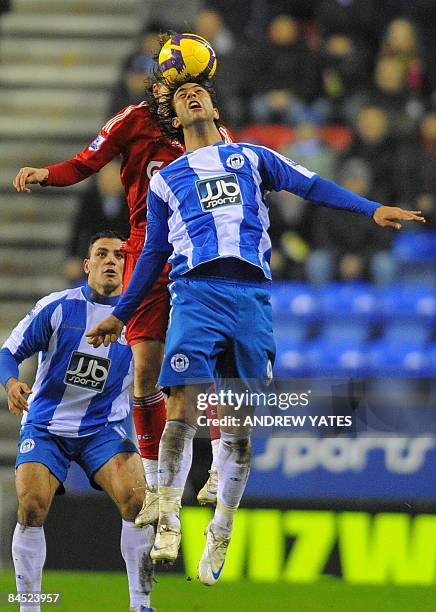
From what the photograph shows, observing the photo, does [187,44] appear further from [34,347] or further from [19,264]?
[19,264]

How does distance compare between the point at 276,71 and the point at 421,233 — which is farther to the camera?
the point at 276,71

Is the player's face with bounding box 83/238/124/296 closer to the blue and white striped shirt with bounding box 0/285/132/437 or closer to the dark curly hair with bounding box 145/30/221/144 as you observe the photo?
the blue and white striped shirt with bounding box 0/285/132/437

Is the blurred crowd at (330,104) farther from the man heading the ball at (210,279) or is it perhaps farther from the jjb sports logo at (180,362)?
the jjb sports logo at (180,362)

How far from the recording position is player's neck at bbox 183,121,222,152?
6.11m

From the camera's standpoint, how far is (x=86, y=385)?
7.14m

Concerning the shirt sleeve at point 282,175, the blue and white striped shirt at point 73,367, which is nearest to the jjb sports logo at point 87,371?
the blue and white striped shirt at point 73,367

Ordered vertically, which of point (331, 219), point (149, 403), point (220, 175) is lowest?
point (149, 403)

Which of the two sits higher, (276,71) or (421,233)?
(276,71)

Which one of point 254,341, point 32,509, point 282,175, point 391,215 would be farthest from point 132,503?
point 391,215

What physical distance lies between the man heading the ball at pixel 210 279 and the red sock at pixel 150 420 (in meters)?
0.63

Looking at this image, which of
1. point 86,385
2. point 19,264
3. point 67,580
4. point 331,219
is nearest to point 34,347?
point 86,385

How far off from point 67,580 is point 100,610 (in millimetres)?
1470

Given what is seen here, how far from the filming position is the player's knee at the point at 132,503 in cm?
691

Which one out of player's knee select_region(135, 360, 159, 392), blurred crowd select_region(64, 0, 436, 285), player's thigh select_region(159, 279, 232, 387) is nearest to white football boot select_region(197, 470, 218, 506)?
player's knee select_region(135, 360, 159, 392)
